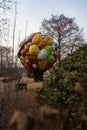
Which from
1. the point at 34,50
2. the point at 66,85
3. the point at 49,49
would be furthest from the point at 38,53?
the point at 66,85

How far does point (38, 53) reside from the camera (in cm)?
2442

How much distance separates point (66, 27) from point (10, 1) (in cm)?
3244

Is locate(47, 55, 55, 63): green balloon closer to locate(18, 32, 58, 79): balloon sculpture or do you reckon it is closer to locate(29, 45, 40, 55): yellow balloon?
locate(18, 32, 58, 79): balloon sculpture

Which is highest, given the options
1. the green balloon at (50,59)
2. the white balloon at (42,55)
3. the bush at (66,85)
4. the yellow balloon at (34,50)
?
the yellow balloon at (34,50)

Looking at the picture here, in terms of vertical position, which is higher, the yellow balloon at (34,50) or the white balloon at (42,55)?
the yellow balloon at (34,50)

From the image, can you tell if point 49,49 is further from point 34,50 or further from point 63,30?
point 63,30

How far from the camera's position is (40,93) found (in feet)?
23.8

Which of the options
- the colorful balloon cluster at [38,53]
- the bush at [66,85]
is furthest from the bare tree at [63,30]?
the bush at [66,85]

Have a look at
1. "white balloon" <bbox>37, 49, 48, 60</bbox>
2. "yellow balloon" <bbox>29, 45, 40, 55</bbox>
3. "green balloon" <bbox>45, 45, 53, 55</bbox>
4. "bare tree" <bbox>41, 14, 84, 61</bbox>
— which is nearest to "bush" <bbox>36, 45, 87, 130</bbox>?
"white balloon" <bbox>37, 49, 48, 60</bbox>

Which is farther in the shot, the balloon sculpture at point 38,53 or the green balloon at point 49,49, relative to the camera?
the green balloon at point 49,49

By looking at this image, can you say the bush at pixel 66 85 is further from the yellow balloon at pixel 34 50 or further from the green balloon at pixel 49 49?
the green balloon at pixel 49 49

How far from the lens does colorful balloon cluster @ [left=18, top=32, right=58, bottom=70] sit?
24.4m

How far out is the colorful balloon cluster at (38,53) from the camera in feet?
80.0

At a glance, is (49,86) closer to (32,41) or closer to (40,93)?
(40,93)
